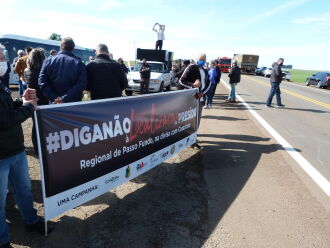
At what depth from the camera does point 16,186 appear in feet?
8.86

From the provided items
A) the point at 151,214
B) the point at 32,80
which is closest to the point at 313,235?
the point at 151,214

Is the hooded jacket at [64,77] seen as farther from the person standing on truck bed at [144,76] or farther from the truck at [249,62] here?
the truck at [249,62]

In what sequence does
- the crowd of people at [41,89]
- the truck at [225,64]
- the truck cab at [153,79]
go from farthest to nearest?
the truck at [225,64] → the truck cab at [153,79] → the crowd of people at [41,89]

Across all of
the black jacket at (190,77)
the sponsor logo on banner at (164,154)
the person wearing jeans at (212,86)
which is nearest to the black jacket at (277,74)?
the person wearing jeans at (212,86)

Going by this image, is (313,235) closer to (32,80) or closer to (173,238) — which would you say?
(173,238)

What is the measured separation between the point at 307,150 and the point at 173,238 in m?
4.57

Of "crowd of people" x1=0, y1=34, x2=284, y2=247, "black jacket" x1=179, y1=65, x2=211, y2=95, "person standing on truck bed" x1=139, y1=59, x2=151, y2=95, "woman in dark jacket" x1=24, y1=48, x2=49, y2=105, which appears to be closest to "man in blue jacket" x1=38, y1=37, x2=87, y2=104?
"crowd of people" x1=0, y1=34, x2=284, y2=247

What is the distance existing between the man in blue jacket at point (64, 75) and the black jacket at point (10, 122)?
1392 millimetres

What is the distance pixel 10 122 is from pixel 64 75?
5.46 ft

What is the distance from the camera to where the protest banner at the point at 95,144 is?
2.57 meters

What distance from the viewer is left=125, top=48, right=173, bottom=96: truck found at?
14070 millimetres

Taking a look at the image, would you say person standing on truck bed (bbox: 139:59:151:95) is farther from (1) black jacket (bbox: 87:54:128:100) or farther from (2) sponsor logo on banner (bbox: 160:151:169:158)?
(2) sponsor logo on banner (bbox: 160:151:169:158)

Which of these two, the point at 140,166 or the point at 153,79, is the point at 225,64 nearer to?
the point at 153,79

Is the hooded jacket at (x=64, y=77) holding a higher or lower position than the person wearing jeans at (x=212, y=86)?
higher
